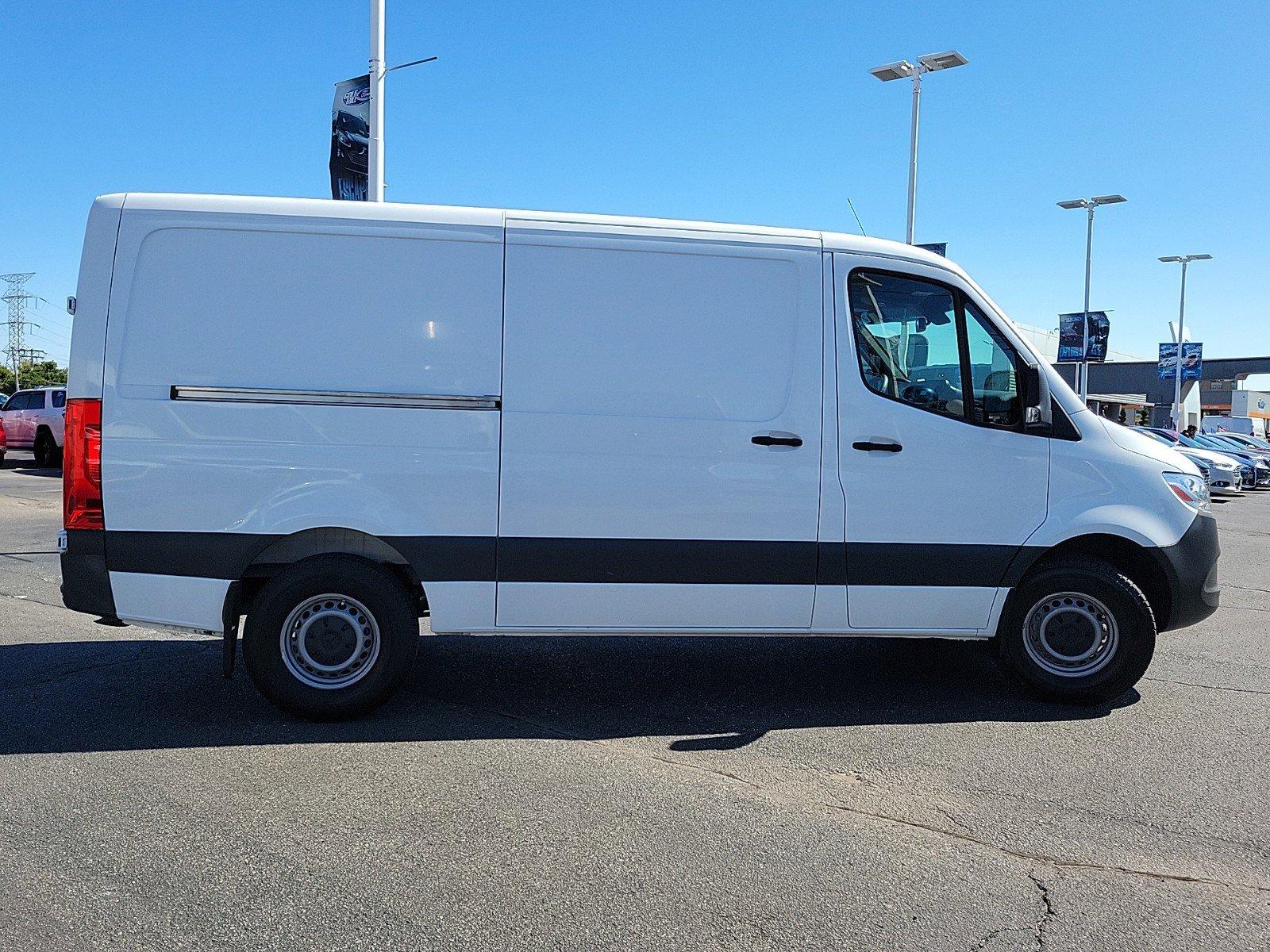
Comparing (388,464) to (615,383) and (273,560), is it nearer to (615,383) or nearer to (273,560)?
(273,560)

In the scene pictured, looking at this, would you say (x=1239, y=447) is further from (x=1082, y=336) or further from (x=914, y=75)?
(x=914, y=75)

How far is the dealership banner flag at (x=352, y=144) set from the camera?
12.2 meters

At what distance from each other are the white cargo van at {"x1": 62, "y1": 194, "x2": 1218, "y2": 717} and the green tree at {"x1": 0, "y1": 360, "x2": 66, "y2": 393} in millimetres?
111615

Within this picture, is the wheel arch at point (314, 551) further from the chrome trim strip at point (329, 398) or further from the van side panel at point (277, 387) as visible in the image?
the chrome trim strip at point (329, 398)

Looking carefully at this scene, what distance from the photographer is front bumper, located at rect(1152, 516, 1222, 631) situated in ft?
17.6

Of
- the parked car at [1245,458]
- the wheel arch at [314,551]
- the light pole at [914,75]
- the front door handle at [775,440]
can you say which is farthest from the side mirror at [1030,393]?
the parked car at [1245,458]

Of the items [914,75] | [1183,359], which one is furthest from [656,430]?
[1183,359]

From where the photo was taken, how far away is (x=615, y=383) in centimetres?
492

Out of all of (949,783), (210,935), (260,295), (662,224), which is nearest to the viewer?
(210,935)

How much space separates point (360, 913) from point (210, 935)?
41 centimetres

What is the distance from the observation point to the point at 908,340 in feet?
17.1

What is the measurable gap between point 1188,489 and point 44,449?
24242mm

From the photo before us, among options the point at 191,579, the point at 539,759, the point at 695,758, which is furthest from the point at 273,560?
the point at 695,758

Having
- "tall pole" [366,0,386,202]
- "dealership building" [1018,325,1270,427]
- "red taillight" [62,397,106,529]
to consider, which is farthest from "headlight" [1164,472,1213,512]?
"dealership building" [1018,325,1270,427]
